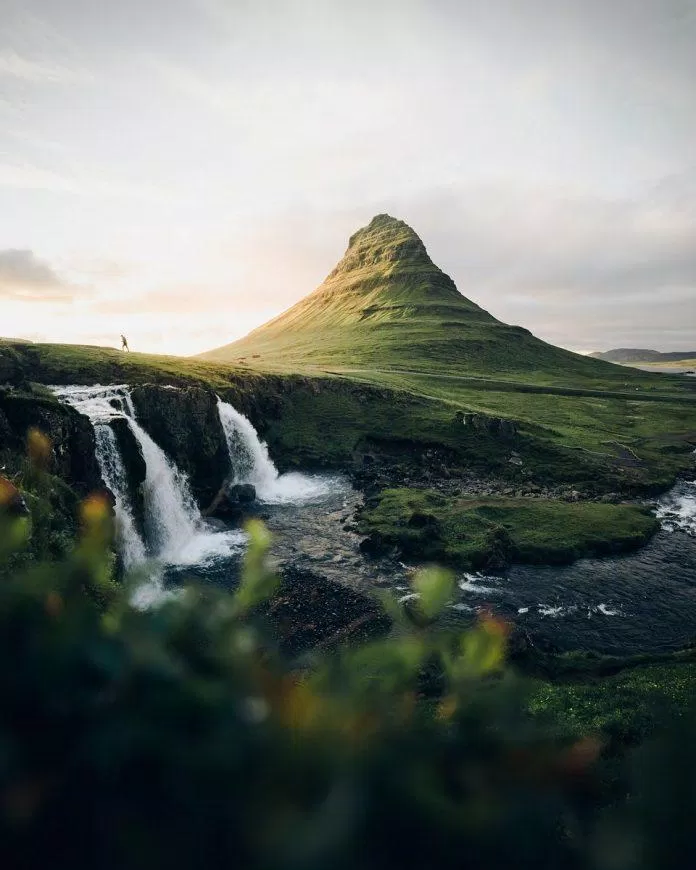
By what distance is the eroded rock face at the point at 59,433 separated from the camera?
27234 millimetres

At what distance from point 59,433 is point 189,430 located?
16919mm

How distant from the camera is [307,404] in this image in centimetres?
7075

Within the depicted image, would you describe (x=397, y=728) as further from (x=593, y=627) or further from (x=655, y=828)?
(x=593, y=627)

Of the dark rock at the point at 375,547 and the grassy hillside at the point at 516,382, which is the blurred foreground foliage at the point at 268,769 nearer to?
the dark rock at the point at 375,547

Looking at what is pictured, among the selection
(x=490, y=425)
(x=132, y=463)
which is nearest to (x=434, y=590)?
(x=132, y=463)

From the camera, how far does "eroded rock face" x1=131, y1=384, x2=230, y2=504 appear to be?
43906 millimetres

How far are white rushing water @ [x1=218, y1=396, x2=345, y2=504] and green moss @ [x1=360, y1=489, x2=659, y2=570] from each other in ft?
30.3

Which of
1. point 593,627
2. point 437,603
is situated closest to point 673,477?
point 593,627

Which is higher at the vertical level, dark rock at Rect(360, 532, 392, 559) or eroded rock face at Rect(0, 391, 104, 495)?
eroded rock face at Rect(0, 391, 104, 495)

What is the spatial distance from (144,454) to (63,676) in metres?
38.1

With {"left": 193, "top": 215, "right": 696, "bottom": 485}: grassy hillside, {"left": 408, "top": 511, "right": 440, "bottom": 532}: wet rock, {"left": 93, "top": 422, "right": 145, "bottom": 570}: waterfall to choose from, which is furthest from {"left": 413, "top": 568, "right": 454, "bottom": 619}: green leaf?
{"left": 193, "top": 215, "right": 696, "bottom": 485}: grassy hillside

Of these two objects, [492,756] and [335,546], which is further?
[335,546]

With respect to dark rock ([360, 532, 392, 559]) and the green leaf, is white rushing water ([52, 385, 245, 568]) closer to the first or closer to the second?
dark rock ([360, 532, 392, 559])

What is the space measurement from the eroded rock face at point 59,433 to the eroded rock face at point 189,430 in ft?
38.4
